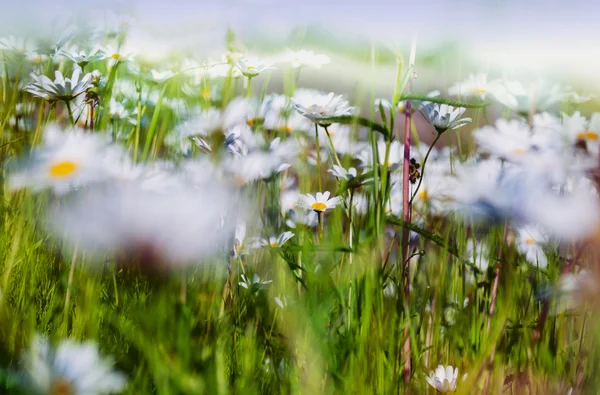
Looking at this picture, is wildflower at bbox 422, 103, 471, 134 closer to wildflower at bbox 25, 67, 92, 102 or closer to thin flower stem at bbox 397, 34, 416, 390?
thin flower stem at bbox 397, 34, 416, 390

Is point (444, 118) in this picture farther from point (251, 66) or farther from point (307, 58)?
point (307, 58)

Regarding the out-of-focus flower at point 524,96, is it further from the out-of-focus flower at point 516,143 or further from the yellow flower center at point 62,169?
the yellow flower center at point 62,169

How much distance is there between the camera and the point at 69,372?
1.16 ft

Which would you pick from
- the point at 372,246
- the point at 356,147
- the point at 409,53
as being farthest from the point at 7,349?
the point at 356,147

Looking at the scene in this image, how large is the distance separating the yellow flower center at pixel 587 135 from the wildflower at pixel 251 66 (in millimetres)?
410

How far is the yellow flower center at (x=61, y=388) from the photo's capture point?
336mm

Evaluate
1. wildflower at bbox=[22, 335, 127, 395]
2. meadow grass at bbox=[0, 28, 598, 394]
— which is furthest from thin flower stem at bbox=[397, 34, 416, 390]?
wildflower at bbox=[22, 335, 127, 395]

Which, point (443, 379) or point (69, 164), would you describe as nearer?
point (69, 164)

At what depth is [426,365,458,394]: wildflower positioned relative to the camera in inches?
19.4

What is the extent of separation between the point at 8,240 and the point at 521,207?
45cm

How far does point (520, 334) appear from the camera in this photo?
21.6 inches

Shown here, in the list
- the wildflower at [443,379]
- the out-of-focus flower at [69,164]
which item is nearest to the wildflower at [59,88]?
the out-of-focus flower at [69,164]

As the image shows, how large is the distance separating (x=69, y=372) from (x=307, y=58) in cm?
75

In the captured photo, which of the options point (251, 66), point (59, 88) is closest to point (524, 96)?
point (251, 66)
